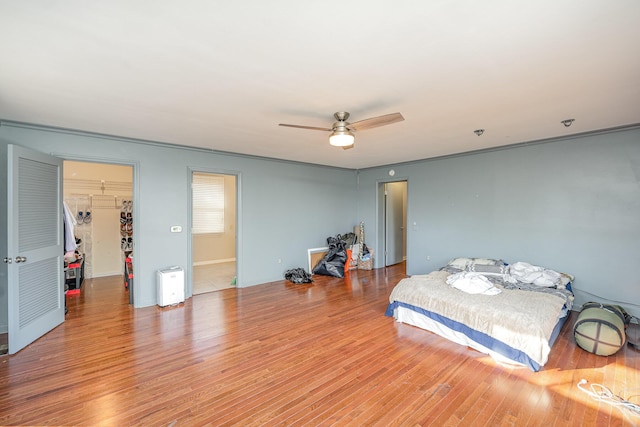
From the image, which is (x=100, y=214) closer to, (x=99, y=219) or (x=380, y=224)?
(x=99, y=219)

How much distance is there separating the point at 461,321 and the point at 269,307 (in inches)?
103

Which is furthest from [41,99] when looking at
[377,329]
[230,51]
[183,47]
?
[377,329]

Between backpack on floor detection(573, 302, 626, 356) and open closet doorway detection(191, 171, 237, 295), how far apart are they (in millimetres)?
6037

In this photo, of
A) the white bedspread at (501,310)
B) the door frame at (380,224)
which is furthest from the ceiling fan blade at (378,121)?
the door frame at (380,224)

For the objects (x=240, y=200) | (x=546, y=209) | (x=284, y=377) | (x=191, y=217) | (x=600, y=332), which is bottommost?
(x=284, y=377)

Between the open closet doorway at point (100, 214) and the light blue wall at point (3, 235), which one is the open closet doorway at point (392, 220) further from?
the light blue wall at point (3, 235)

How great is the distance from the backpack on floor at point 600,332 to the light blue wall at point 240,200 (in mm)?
4581

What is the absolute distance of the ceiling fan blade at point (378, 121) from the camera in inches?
95.7

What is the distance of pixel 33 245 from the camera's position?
3.06 metres

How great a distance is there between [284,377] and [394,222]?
5.40 meters

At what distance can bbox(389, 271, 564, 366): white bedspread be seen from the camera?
2.56 m

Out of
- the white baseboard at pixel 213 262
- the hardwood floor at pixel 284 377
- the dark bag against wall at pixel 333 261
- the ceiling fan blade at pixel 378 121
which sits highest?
the ceiling fan blade at pixel 378 121

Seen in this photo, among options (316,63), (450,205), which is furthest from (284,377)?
(450,205)

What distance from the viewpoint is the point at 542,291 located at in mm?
3508
